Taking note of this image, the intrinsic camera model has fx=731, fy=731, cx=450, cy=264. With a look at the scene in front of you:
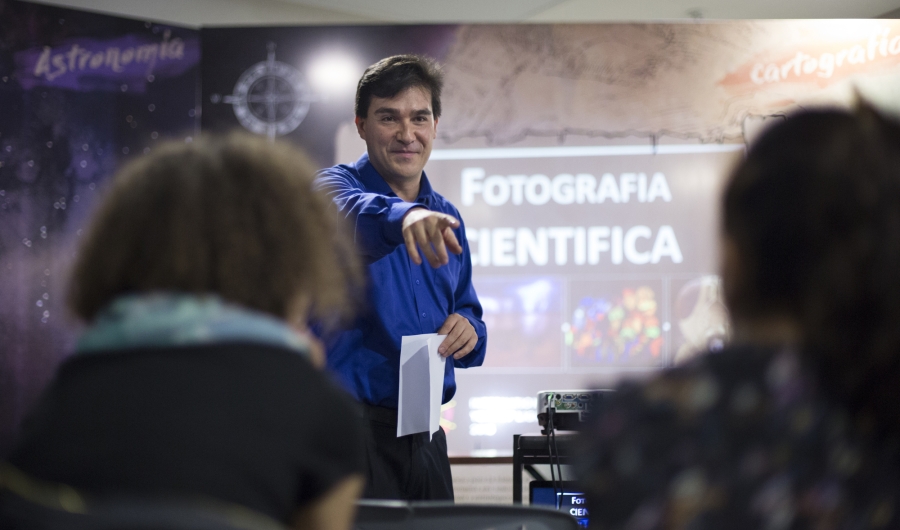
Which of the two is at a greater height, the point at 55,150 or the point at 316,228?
the point at 55,150

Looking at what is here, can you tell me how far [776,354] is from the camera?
27.3 inches

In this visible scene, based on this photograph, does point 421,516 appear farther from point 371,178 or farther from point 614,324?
point 614,324

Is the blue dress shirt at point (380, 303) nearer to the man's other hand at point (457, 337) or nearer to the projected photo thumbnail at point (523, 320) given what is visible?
the man's other hand at point (457, 337)

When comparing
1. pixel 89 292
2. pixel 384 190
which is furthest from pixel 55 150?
pixel 89 292

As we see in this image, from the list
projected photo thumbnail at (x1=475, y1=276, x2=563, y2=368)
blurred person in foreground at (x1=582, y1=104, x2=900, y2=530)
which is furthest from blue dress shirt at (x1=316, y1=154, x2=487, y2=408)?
projected photo thumbnail at (x1=475, y1=276, x2=563, y2=368)

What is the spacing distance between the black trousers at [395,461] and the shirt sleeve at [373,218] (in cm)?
43

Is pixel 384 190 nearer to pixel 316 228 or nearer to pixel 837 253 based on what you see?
pixel 316 228

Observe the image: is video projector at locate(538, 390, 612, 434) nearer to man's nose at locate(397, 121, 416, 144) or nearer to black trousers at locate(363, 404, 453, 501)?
black trousers at locate(363, 404, 453, 501)

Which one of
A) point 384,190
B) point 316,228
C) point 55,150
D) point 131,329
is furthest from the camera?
point 55,150

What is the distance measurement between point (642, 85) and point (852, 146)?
308cm

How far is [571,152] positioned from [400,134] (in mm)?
1686

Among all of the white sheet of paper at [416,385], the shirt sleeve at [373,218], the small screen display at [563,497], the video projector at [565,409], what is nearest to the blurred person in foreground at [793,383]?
the shirt sleeve at [373,218]

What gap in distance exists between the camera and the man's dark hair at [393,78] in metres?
2.24

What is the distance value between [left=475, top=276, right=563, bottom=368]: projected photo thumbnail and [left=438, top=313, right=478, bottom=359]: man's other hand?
5.40 ft
